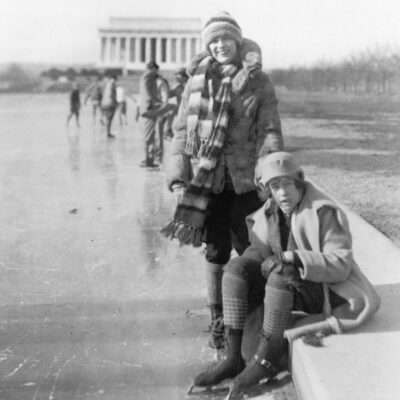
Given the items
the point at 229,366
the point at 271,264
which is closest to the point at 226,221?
the point at 271,264

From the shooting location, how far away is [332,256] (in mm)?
3061

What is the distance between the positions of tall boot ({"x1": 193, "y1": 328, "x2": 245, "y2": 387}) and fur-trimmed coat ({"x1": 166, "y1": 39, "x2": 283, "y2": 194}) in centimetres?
78

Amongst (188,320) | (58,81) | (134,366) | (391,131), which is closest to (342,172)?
(391,131)

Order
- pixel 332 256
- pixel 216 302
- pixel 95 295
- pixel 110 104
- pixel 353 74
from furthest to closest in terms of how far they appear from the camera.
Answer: pixel 353 74 < pixel 110 104 < pixel 95 295 < pixel 216 302 < pixel 332 256

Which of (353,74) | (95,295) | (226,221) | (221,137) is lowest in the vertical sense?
(95,295)

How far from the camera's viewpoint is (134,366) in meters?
3.52

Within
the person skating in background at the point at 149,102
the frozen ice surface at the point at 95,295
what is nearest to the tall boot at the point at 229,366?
the frozen ice surface at the point at 95,295

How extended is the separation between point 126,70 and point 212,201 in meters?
70.8

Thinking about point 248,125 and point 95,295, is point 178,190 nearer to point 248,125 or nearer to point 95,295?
point 248,125

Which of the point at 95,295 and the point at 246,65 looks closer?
the point at 246,65

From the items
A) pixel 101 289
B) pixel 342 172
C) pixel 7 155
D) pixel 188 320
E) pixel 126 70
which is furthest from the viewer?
pixel 126 70

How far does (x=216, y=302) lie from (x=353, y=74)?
23500 millimetres

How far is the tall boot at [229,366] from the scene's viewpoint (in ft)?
10.5

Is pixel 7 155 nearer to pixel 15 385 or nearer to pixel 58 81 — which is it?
pixel 15 385
